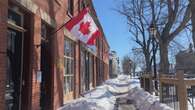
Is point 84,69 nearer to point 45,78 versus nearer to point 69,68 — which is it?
point 69,68

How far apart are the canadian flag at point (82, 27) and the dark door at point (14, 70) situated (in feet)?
9.96

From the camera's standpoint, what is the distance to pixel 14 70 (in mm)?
8555

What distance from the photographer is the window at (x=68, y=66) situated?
15031 mm

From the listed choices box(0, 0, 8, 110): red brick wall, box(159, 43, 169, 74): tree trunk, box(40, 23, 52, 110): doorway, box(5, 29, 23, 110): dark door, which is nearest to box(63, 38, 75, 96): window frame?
box(40, 23, 52, 110): doorway

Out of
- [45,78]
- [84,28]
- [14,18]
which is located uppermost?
[84,28]

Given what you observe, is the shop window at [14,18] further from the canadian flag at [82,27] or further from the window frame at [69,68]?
the window frame at [69,68]

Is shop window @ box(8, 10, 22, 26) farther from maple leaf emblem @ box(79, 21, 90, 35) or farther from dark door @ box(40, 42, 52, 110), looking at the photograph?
maple leaf emblem @ box(79, 21, 90, 35)

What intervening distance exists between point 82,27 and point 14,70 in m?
4.08

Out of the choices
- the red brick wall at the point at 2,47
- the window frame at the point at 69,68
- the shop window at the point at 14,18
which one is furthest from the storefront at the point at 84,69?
the red brick wall at the point at 2,47

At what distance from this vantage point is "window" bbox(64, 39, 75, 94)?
15031 millimetres

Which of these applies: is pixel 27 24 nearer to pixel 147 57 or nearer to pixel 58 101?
pixel 58 101

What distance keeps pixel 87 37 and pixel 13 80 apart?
4.54 meters

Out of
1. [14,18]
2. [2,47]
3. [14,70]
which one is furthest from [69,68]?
[2,47]

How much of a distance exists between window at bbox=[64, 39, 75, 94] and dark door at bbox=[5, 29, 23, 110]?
600cm
